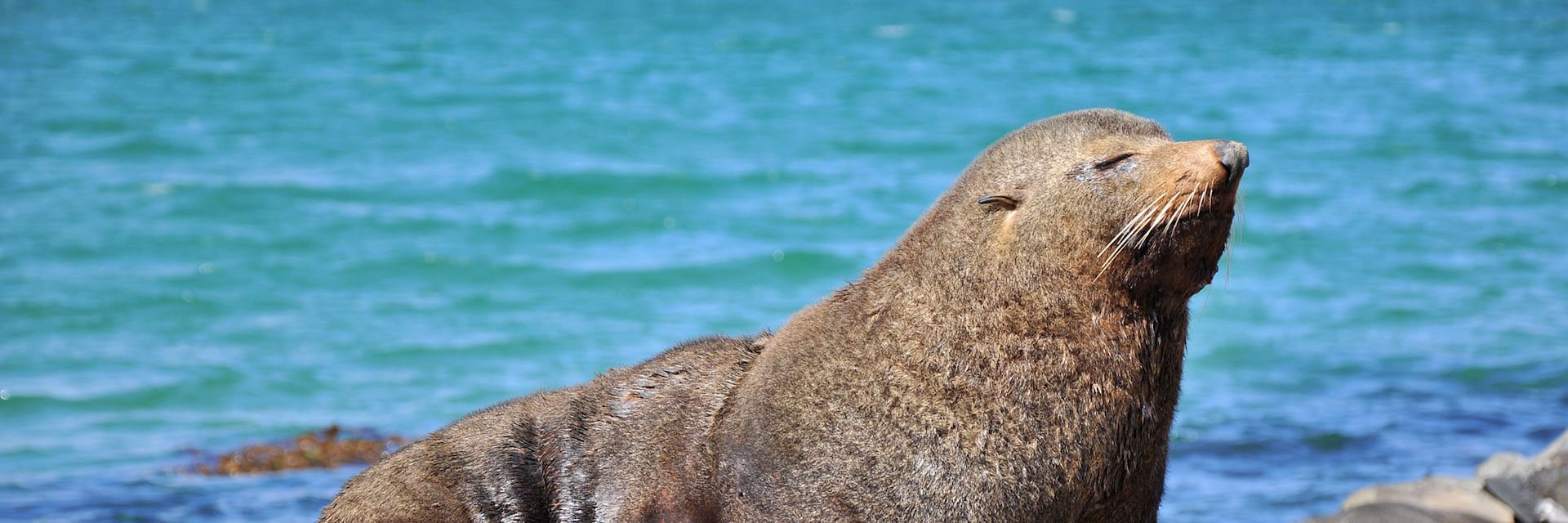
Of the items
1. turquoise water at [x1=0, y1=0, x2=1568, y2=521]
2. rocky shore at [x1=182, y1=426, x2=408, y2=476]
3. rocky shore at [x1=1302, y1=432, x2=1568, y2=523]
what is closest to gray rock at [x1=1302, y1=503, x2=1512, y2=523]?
rocky shore at [x1=1302, y1=432, x2=1568, y2=523]

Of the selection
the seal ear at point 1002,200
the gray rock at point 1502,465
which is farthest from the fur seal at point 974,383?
the gray rock at point 1502,465

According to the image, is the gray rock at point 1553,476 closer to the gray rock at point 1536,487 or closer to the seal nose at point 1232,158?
the gray rock at point 1536,487

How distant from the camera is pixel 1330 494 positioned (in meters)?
9.25

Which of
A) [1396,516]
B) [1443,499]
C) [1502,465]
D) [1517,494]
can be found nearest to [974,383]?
[1396,516]

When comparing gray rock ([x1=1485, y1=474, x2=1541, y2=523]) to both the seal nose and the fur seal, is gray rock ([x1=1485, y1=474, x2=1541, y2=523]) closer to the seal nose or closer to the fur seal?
the fur seal

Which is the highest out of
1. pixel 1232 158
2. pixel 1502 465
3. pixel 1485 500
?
pixel 1502 465

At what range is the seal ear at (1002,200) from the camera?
403 cm

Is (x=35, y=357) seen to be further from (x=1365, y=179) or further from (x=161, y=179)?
(x=1365, y=179)

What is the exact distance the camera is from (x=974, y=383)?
3.88m

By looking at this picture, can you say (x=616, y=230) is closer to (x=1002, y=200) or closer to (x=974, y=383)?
(x=1002, y=200)

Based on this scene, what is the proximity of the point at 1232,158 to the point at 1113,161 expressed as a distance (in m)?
0.31

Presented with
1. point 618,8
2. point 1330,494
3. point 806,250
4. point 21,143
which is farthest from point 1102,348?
point 618,8

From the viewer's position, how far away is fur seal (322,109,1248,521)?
12.6 feet

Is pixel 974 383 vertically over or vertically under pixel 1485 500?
under
